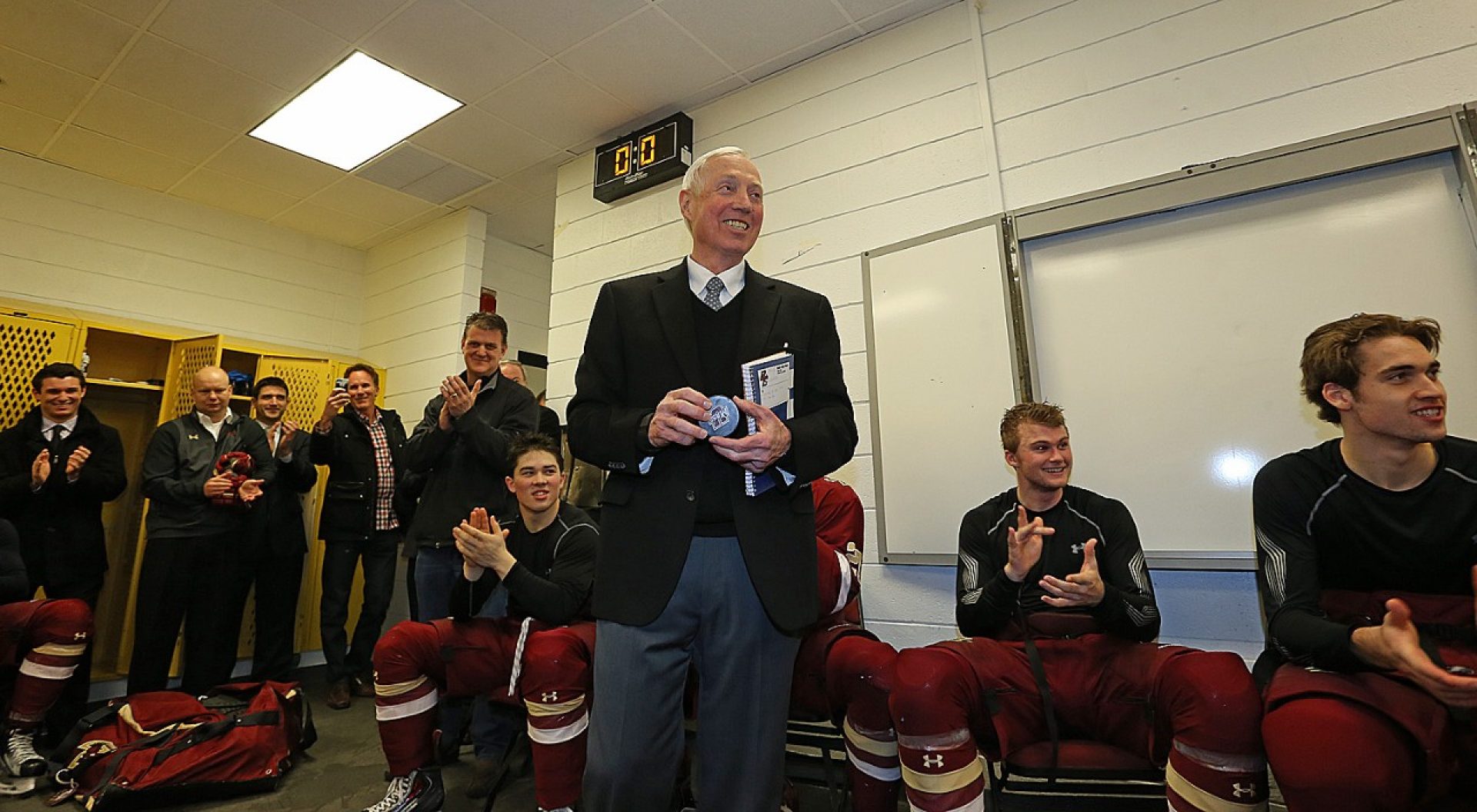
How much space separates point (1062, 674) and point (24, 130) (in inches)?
216

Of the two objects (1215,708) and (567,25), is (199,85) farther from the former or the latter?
(1215,708)

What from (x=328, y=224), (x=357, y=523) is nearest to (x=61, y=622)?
(x=357, y=523)

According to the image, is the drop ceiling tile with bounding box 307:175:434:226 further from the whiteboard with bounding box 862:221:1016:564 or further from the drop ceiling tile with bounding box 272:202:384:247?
the whiteboard with bounding box 862:221:1016:564

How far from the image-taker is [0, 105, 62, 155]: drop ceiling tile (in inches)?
136

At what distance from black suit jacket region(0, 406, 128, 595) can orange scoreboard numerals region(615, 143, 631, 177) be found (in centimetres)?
273

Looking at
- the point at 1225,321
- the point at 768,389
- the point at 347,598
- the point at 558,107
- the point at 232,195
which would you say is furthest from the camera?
the point at 232,195

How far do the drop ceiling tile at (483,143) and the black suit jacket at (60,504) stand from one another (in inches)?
84.4

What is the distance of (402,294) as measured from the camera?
15.7ft

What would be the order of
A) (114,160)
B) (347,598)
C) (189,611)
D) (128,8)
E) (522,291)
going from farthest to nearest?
1. (522,291)
2. (114,160)
3. (347,598)
4. (189,611)
5. (128,8)

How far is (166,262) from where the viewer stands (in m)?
4.27

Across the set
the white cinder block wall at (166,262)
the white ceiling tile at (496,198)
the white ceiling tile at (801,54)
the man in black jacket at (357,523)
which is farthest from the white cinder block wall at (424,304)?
the white ceiling tile at (801,54)

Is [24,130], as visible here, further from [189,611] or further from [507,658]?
[507,658]

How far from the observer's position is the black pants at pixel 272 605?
3473 mm

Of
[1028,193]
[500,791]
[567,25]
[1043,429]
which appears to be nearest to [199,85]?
[567,25]
